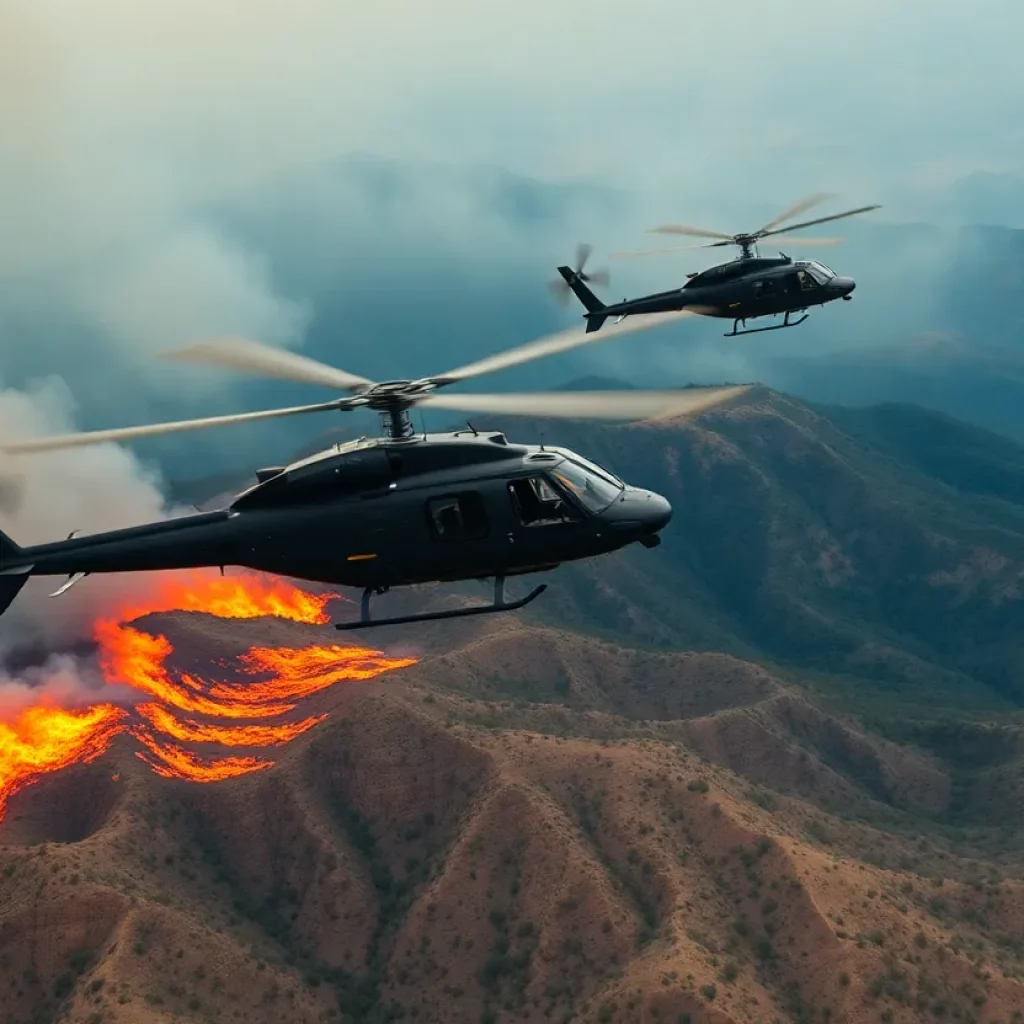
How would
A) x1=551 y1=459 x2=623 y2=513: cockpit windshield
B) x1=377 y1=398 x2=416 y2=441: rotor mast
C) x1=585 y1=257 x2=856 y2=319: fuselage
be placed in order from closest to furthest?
x1=377 y1=398 x2=416 y2=441: rotor mast < x1=551 y1=459 x2=623 y2=513: cockpit windshield < x1=585 y1=257 x2=856 y2=319: fuselage

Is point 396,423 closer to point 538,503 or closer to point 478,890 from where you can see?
point 538,503

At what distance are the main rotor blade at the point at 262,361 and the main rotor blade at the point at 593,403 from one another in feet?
9.22

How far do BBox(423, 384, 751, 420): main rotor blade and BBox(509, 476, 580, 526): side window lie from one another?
2.59 meters

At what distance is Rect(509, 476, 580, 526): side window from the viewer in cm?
3061

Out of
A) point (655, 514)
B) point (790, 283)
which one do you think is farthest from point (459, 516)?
point (790, 283)

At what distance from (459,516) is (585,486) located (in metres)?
4.05

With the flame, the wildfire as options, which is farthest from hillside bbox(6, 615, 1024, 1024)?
the wildfire

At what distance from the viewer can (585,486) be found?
31.4 m

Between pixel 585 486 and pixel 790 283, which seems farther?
pixel 790 283

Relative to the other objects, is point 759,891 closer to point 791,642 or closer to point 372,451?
point 372,451

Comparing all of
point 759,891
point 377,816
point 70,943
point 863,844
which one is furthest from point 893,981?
point 70,943

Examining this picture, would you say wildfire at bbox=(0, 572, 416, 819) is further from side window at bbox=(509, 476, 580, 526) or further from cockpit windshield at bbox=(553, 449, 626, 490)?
side window at bbox=(509, 476, 580, 526)

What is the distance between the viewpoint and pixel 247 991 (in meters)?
64.7

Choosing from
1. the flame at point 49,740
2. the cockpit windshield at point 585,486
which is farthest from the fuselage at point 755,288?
the flame at point 49,740
